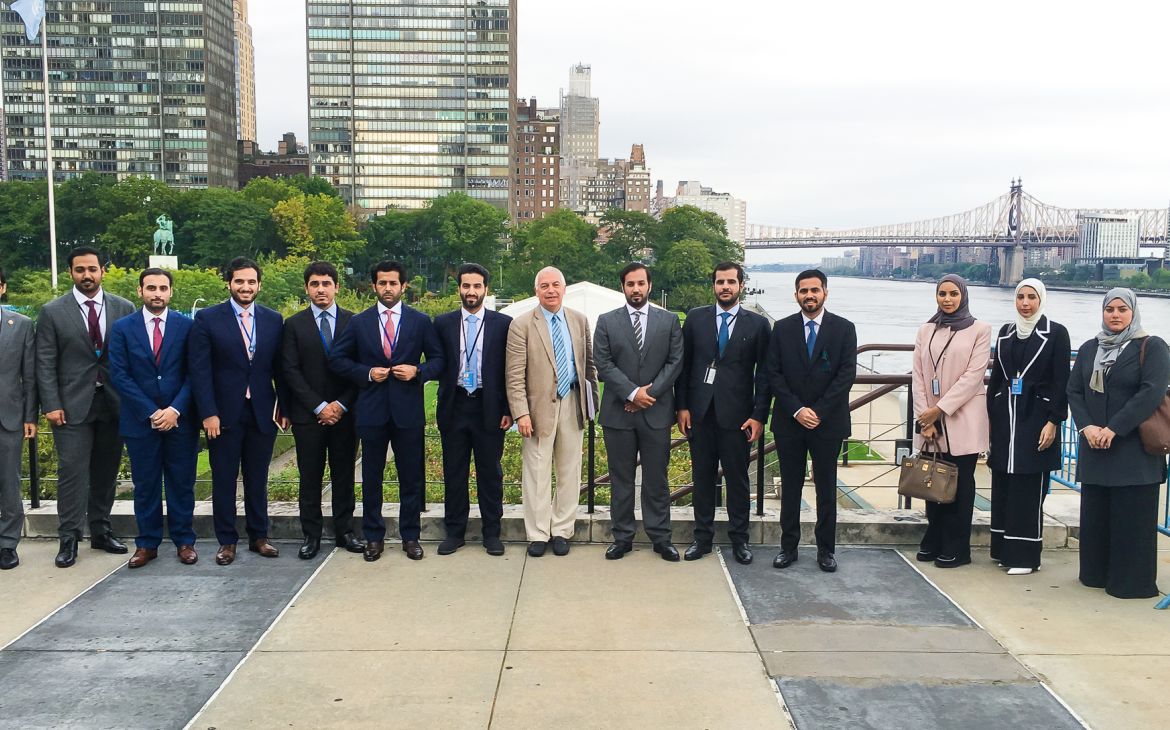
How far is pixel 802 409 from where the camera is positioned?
19.7 feet

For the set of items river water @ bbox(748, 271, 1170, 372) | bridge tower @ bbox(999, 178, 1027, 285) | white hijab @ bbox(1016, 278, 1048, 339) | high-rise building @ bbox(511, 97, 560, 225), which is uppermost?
high-rise building @ bbox(511, 97, 560, 225)

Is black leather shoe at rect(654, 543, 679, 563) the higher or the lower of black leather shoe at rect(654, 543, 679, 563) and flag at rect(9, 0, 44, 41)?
the lower

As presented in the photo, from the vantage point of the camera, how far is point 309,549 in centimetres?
627

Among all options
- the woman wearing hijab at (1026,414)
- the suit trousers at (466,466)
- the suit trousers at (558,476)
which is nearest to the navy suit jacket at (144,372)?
the suit trousers at (466,466)

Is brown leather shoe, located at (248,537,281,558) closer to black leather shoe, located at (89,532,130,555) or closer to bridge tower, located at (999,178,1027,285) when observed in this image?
black leather shoe, located at (89,532,130,555)

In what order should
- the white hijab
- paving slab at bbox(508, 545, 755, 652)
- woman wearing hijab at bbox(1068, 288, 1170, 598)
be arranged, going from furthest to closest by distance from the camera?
the white hijab → woman wearing hijab at bbox(1068, 288, 1170, 598) → paving slab at bbox(508, 545, 755, 652)

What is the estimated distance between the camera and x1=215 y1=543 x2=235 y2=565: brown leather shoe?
6.14 meters

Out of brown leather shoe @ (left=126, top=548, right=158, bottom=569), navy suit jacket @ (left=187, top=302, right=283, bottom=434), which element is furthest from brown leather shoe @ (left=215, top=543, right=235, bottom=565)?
navy suit jacket @ (left=187, top=302, right=283, bottom=434)

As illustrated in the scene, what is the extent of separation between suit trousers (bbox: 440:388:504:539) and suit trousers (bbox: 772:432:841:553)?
196 cm

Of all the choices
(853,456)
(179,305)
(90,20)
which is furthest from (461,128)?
(853,456)

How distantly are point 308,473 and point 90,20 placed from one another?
544 ft

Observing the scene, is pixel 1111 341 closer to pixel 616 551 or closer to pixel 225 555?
pixel 616 551

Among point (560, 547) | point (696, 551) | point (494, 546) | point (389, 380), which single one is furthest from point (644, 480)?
point (389, 380)

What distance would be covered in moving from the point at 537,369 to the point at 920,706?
327 centimetres
